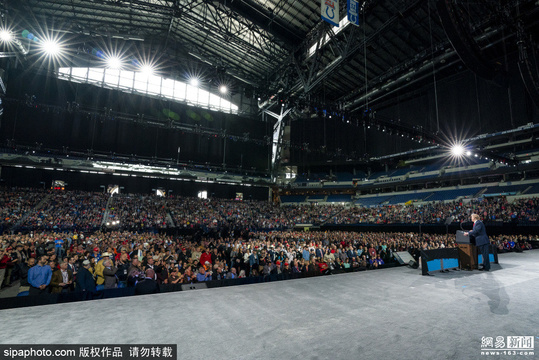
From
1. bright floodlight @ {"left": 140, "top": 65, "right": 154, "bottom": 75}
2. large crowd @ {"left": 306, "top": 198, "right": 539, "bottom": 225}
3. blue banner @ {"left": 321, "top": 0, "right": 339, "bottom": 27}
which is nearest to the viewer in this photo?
blue banner @ {"left": 321, "top": 0, "right": 339, "bottom": 27}

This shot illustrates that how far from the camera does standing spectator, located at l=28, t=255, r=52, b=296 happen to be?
5395 mm

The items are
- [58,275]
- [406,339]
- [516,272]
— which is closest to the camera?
[406,339]

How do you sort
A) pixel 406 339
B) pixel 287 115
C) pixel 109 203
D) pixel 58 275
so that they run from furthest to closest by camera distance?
1. pixel 287 115
2. pixel 109 203
3. pixel 58 275
4. pixel 406 339

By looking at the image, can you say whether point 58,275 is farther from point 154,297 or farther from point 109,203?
point 109,203

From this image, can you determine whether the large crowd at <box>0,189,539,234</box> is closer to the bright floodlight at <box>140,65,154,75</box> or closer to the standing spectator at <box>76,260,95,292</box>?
the bright floodlight at <box>140,65,154,75</box>

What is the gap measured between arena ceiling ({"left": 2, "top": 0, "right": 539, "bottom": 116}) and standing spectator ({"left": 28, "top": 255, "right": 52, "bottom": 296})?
14.2 m

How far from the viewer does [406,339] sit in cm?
292

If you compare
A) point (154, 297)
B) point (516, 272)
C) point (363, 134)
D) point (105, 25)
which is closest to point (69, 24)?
point (105, 25)

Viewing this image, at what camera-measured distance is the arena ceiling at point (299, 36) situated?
17953 millimetres

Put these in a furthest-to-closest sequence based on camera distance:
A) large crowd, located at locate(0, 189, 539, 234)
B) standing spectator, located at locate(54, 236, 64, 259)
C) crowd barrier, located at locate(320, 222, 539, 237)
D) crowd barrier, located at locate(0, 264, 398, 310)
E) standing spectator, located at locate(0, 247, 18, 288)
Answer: large crowd, located at locate(0, 189, 539, 234) → crowd barrier, located at locate(320, 222, 539, 237) → standing spectator, located at locate(54, 236, 64, 259) → standing spectator, located at locate(0, 247, 18, 288) → crowd barrier, located at locate(0, 264, 398, 310)

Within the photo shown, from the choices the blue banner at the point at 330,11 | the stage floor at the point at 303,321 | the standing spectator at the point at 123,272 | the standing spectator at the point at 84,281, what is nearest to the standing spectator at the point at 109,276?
the standing spectator at the point at 84,281

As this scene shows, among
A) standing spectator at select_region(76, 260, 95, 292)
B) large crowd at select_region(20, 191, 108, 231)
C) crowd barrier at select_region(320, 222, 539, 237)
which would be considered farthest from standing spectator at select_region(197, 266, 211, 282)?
crowd barrier at select_region(320, 222, 539, 237)

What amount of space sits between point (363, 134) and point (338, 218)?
1542 centimetres

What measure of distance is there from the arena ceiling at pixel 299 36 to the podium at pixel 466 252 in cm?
1037
